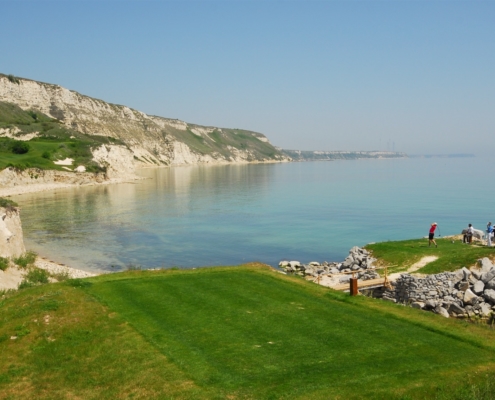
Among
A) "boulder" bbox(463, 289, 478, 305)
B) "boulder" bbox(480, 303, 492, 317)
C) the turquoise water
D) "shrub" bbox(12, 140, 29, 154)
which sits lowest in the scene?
the turquoise water

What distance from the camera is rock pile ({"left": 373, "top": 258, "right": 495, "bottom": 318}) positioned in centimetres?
2146

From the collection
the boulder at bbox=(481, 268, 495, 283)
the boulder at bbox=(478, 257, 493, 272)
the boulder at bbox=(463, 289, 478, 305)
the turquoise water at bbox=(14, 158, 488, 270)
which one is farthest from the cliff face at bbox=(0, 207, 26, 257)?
the boulder at bbox=(478, 257, 493, 272)

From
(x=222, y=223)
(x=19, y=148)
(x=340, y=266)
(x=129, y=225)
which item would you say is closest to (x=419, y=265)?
(x=340, y=266)

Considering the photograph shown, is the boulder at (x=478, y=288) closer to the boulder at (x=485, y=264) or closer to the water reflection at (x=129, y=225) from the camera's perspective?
the boulder at (x=485, y=264)

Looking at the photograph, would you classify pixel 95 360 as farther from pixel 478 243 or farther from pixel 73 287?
pixel 478 243

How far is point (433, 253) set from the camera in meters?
29.4

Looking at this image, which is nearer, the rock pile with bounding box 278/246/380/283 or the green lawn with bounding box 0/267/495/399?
the green lawn with bounding box 0/267/495/399

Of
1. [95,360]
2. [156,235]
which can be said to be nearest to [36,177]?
[156,235]

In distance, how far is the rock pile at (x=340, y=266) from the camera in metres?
30.2

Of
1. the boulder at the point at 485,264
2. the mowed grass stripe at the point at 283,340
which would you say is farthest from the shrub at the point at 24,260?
the boulder at the point at 485,264

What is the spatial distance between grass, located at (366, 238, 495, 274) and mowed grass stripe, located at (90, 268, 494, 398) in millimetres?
12197

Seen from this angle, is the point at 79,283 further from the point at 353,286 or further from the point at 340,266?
the point at 340,266

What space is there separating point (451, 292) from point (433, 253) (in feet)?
22.6

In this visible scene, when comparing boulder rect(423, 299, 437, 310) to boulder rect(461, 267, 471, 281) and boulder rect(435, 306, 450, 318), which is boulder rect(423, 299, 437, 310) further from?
boulder rect(461, 267, 471, 281)
